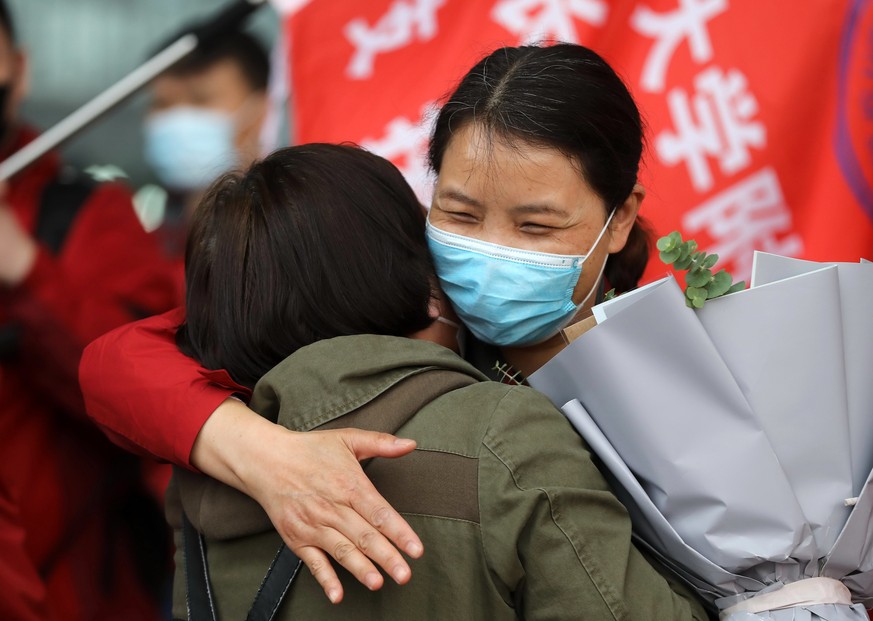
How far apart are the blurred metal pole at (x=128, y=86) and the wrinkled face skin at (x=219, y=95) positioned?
19.8 inches

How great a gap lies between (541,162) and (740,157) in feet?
4.50

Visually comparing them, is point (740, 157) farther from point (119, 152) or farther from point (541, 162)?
point (119, 152)

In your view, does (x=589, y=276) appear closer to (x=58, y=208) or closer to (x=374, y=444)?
(x=374, y=444)

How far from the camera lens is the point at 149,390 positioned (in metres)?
1.66

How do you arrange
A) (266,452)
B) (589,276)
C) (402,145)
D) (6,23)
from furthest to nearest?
(6,23)
(402,145)
(589,276)
(266,452)

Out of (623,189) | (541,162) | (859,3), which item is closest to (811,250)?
(859,3)

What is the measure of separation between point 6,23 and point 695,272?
2876 millimetres

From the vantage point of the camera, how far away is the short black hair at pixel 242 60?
4.23m

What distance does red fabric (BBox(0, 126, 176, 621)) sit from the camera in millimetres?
2910

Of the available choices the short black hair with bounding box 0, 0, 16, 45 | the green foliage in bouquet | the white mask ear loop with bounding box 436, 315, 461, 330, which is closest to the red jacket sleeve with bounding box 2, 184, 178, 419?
the short black hair with bounding box 0, 0, 16, 45

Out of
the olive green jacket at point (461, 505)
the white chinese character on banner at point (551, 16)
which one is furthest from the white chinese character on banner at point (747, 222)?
the olive green jacket at point (461, 505)

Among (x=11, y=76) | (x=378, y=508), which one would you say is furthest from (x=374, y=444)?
(x=11, y=76)

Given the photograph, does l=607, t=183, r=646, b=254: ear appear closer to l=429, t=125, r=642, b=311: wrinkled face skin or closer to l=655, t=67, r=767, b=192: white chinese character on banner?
l=429, t=125, r=642, b=311: wrinkled face skin

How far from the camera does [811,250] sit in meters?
2.88
